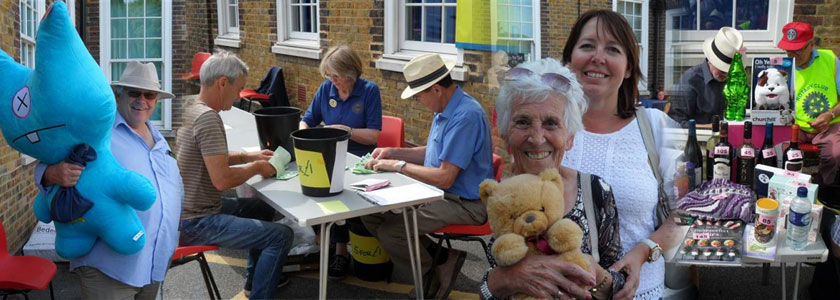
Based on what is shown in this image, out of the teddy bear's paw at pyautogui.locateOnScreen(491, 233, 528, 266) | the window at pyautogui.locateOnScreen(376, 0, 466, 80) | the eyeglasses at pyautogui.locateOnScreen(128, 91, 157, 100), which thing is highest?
the window at pyautogui.locateOnScreen(376, 0, 466, 80)

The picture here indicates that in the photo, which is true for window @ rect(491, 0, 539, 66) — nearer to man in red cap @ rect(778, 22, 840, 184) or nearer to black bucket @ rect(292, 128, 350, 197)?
black bucket @ rect(292, 128, 350, 197)

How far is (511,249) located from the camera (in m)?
0.83

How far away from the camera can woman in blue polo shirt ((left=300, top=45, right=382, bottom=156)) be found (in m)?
4.13

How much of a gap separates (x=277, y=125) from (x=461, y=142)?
33.1 inches

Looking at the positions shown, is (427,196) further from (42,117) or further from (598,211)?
(598,211)

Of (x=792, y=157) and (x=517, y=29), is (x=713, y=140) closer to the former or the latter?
(x=517, y=29)

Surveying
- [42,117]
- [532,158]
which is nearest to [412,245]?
[42,117]

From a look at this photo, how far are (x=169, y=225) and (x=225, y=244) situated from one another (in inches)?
29.5

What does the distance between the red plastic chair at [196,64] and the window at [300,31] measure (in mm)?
2270

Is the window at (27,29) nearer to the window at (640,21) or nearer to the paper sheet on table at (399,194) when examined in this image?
the paper sheet on table at (399,194)

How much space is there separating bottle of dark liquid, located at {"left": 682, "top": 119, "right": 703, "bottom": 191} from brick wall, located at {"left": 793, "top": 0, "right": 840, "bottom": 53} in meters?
5.15

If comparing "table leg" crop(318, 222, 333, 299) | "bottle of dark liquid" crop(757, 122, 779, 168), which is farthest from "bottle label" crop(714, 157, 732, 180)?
"table leg" crop(318, 222, 333, 299)

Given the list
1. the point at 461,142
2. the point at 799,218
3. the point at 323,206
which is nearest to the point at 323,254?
the point at 323,206

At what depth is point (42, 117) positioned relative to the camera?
1.85m
